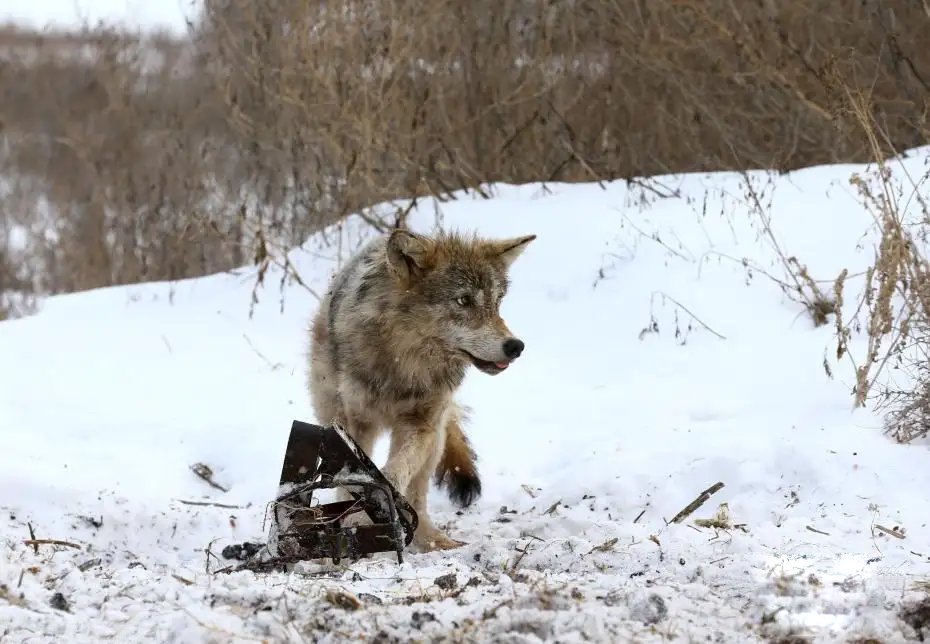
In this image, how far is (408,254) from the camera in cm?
546

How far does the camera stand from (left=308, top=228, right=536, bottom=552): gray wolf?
543cm

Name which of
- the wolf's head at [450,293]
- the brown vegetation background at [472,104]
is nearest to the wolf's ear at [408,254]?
the wolf's head at [450,293]

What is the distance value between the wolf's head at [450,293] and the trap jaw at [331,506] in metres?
0.90

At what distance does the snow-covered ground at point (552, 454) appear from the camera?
11.9 feet

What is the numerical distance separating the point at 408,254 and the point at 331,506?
1.37 m

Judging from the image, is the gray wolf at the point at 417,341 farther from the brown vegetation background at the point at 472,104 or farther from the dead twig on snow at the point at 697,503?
the brown vegetation background at the point at 472,104

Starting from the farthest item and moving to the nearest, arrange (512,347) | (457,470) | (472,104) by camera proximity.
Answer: (472,104), (457,470), (512,347)

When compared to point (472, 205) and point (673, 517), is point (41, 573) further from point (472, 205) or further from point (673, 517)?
point (472, 205)

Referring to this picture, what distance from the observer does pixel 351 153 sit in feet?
34.8

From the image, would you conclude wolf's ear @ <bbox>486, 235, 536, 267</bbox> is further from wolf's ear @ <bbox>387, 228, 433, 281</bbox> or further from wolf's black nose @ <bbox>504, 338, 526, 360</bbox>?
wolf's black nose @ <bbox>504, 338, 526, 360</bbox>

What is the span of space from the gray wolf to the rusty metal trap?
47 cm

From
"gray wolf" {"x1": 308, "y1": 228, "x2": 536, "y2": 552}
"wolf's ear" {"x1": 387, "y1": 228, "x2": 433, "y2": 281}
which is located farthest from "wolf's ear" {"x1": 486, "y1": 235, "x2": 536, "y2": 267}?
"wolf's ear" {"x1": 387, "y1": 228, "x2": 433, "y2": 281}

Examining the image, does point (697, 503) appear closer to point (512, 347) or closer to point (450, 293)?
point (512, 347)

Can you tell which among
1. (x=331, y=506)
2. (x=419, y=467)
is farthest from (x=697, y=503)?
(x=331, y=506)
